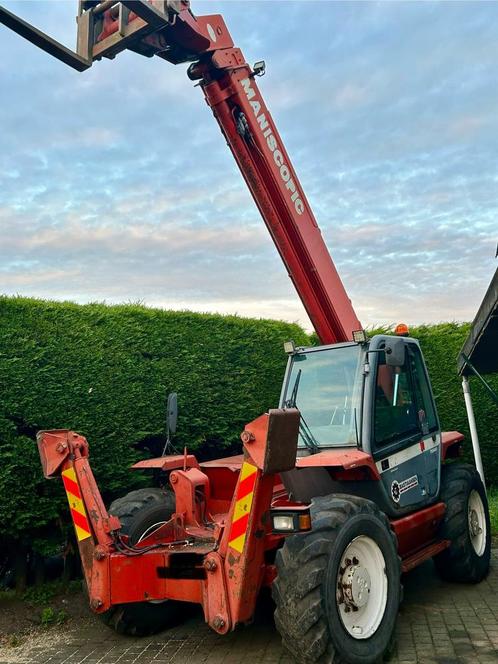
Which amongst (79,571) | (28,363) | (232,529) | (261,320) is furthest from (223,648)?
(261,320)

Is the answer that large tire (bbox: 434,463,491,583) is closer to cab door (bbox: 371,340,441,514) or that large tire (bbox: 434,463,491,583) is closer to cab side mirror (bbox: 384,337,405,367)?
cab door (bbox: 371,340,441,514)

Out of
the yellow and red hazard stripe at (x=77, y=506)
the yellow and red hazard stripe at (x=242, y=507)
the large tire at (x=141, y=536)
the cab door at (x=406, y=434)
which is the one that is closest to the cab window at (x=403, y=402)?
the cab door at (x=406, y=434)

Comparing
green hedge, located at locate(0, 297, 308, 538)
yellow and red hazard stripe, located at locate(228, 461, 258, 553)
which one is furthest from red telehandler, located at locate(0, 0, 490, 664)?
green hedge, located at locate(0, 297, 308, 538)

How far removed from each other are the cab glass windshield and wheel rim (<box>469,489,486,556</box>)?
1900 mm

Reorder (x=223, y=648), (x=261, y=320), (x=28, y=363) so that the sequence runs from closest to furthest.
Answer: (x=223, y=648), (x=28, y=363), (x=261, y=320)

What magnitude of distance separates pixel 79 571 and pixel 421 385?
3.97 m

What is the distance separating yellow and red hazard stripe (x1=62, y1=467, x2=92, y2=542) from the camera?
4.28m

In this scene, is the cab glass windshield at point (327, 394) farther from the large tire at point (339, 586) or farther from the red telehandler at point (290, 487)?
the large tire at point (339, 586)

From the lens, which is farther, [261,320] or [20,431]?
[261,320]

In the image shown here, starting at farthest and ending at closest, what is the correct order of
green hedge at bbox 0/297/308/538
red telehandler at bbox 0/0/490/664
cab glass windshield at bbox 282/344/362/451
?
1. green hedge at bbox 0/297/308/538
2. cab glass windshield at bbox 282/344/362/451
3. red telehandler at bbox 0/0/490/664

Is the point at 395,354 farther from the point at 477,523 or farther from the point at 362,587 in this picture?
the point at 477,523

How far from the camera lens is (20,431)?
5.84 m

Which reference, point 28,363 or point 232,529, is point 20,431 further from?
point 232,529

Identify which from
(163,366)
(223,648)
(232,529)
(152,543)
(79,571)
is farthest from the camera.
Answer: (163,366)
